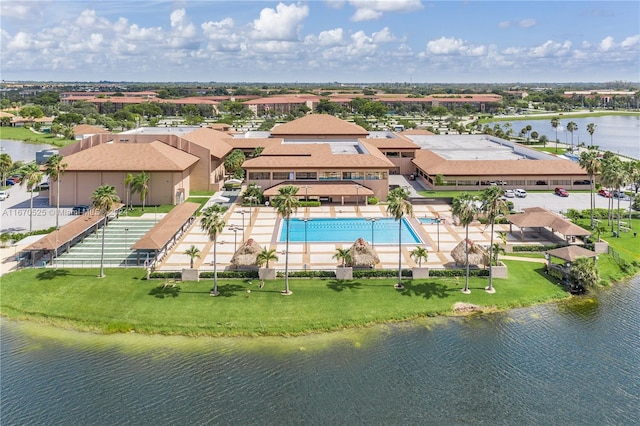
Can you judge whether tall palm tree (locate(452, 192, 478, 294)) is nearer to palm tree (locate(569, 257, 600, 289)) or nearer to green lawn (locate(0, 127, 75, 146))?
palm tree (locate(569, 257, 600, 289))

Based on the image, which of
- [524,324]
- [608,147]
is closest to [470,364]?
[524,324]

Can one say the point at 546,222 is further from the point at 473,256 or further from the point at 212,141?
the point at 212,141

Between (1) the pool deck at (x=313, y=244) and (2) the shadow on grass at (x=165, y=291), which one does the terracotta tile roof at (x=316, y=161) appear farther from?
(2) the shadow on grass at (x=165, y=291)

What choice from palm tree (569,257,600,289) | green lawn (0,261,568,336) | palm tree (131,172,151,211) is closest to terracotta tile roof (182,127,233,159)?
palm tree (131,172,151,211)

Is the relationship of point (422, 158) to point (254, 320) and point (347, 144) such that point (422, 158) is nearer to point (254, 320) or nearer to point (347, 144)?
point (347, 144)

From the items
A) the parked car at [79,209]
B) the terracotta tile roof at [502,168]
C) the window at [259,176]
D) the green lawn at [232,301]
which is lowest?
the green lawn at [232,301]

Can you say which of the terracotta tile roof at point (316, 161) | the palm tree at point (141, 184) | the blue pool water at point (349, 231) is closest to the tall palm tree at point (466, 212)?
the blue pool water at point (349, 231)
